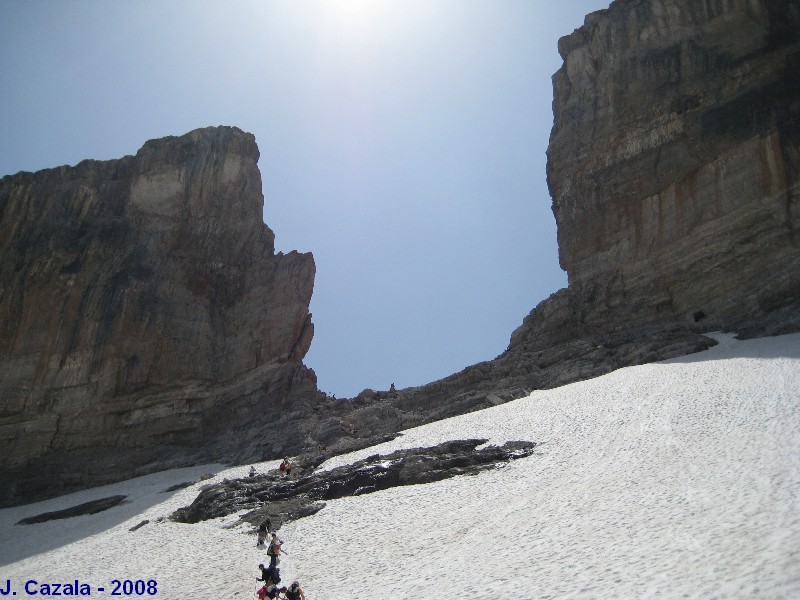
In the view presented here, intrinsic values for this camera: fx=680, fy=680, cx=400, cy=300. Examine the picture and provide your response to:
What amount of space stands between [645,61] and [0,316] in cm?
5530

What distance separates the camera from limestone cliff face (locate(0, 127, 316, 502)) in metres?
51.0

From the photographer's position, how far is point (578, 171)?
2175 inches

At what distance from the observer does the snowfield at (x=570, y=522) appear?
12.7 metres

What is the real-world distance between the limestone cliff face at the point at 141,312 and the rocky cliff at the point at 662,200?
10.7 meters

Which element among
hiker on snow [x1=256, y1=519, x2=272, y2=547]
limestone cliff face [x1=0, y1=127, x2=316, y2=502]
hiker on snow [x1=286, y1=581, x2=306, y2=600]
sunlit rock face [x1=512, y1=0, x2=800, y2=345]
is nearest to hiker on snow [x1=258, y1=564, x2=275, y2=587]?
hiker on snow [x1=286, y1=581, x2=306, y2=600]

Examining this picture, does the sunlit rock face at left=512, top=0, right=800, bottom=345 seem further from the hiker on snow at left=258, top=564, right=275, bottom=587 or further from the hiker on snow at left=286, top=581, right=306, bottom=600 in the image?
the hiker on snow at left=286, top=581, right=306, bottom=600

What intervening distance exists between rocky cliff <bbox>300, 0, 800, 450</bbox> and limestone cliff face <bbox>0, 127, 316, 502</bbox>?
421 inches

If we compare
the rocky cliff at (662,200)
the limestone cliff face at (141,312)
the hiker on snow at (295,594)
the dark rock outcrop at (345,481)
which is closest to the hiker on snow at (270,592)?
the hiker on snow at (295,594)

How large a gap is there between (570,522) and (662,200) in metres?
37.3

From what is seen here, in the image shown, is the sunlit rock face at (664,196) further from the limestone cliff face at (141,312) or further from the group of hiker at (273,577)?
the group of hiker at (273,577)

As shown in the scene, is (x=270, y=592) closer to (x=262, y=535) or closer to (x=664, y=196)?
(x=262, y=535)

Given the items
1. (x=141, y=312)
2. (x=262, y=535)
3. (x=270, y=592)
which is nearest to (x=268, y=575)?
(x=270, y=592)

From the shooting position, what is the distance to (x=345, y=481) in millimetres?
28359

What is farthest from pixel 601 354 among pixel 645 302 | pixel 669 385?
pixel 669 385
